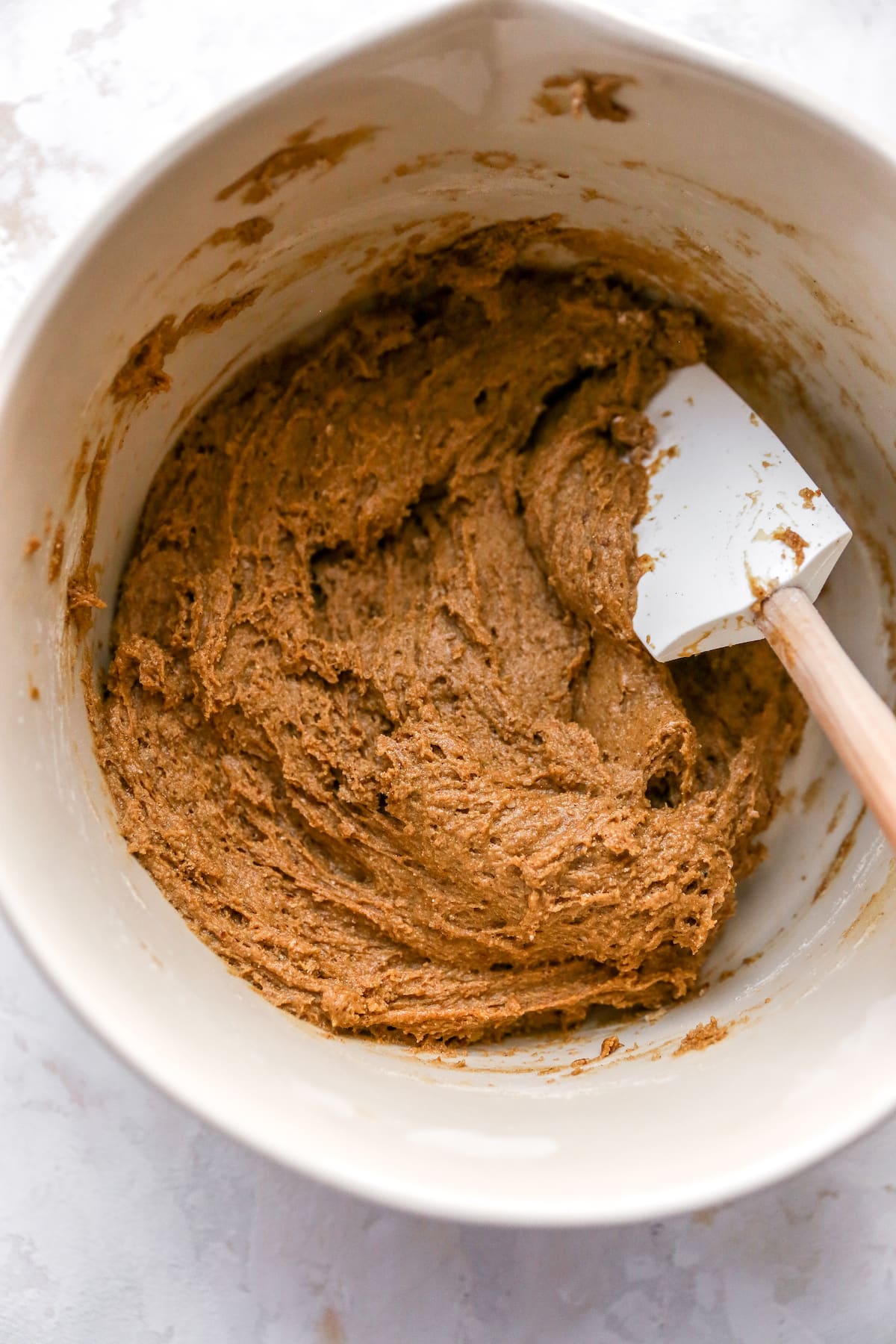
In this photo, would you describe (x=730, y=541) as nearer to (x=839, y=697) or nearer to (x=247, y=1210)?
(x=839, y=697)

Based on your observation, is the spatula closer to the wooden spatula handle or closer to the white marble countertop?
the wooden spatula handle

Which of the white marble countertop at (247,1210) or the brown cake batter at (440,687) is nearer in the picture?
the brown cake batter at (440,687)

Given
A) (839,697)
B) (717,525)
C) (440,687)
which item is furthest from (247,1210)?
(717,525)

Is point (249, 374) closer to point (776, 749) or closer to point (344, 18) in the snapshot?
point (344, 18)

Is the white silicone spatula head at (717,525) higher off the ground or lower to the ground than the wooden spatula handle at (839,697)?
higher

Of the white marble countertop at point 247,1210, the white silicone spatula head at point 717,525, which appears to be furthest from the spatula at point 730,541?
the white marble countertop at point 247,1210

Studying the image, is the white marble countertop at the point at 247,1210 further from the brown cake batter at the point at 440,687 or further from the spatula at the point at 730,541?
the spatula at the point at 730,541

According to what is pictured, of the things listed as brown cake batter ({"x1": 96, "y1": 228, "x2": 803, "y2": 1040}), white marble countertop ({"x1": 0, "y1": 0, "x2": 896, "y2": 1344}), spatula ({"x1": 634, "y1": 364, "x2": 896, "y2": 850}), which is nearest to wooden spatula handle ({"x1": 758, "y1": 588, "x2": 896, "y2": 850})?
spatula ({"x1": 634, "y1": 364, "x2": 896, "y2": 850})

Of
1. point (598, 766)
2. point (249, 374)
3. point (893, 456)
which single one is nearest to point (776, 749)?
point (598, 766)
